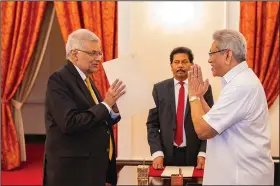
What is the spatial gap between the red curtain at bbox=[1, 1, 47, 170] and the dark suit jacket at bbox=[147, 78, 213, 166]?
2438mm

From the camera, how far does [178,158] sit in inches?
136

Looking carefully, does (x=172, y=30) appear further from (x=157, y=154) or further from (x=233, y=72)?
(x=233, y=72)

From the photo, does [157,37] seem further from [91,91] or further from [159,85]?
[91,91]

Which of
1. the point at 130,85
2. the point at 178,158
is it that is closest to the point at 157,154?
the point at 178,158

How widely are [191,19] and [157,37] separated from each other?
1.40 ft

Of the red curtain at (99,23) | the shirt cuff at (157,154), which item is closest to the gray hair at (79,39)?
the shirt cuff at (157,154)

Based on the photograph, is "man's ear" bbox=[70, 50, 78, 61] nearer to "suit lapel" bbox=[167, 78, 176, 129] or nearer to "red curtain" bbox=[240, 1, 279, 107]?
"suit lapel" bbox=[167, 78, 176, 129]

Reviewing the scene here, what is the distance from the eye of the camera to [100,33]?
5.10 metres

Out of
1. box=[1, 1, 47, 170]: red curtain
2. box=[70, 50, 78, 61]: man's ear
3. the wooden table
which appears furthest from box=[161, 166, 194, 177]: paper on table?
box=[1, 1, 47, 170]: red curtain

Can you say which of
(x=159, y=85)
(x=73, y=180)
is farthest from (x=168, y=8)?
(x=73, y=180)

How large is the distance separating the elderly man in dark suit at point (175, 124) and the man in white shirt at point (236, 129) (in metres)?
1.24

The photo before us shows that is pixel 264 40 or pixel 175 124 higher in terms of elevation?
pixel 264 40

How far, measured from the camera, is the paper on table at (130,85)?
8.48 feet

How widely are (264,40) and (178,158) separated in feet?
6.92
